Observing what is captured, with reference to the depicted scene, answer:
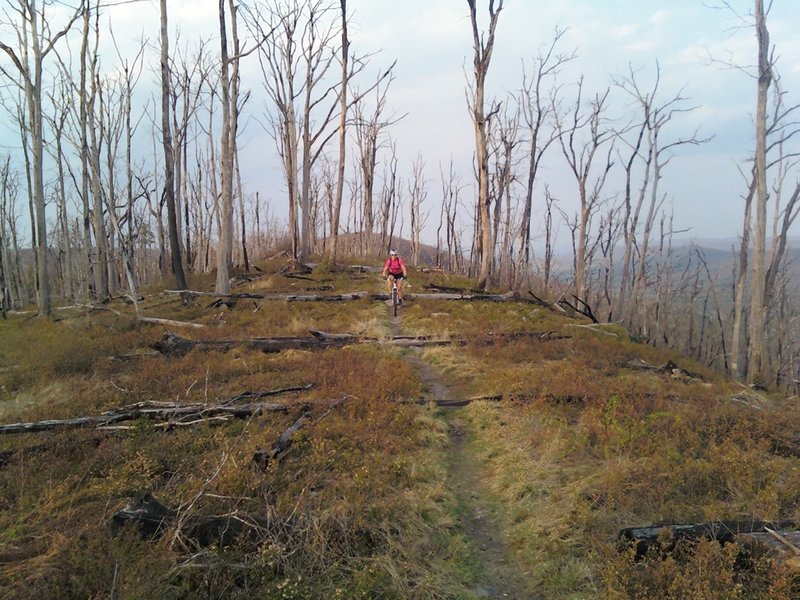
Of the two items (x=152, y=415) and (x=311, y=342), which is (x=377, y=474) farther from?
(x=311, y=342)

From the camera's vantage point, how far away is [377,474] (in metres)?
5.34

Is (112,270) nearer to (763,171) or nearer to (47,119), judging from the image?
(47,119)

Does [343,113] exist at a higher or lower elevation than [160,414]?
higher

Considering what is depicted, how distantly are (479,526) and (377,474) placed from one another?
1255 millimetres

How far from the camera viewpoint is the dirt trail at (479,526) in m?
3.96

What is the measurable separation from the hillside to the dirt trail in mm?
27

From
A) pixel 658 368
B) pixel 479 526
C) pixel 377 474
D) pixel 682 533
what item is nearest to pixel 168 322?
pixel 377 474

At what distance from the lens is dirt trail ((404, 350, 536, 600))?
156 inches

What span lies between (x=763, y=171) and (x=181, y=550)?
17.3 metres

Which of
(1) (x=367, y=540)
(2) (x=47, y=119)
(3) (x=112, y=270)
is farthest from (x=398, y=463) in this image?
(3) (x=112, y=270)

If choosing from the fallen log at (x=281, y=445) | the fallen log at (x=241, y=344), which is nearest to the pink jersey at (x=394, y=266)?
the fallen log at (x=241, y=344)

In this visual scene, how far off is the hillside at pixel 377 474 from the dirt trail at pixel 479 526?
1.1 inches

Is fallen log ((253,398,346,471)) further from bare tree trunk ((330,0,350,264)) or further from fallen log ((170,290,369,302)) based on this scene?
bare tree trunk ((330,0,350,264))

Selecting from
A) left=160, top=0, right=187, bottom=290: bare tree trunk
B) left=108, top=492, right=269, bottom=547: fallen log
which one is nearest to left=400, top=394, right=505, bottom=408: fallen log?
left=108, top=492, right=269, bottom=547: fallen log
